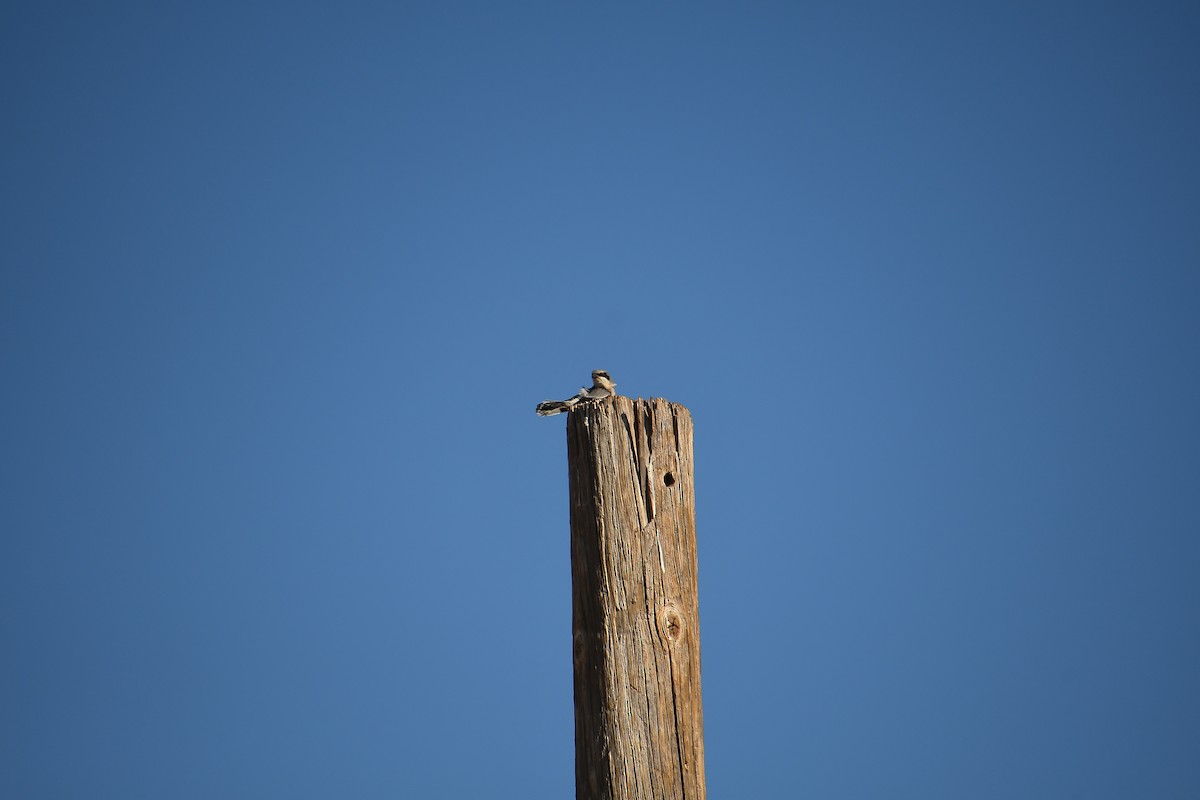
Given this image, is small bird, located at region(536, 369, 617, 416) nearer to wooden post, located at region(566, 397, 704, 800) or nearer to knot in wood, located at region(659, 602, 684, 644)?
wooden post, located at region(566, 397, 704, 800)

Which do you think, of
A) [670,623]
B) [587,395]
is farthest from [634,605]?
[587,395]

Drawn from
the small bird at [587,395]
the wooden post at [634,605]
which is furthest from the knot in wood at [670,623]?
the small bird at [587,395]

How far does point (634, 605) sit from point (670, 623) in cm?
14

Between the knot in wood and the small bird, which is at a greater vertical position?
the small bird

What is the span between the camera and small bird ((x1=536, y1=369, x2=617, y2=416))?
3.75 m

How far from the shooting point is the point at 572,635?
12.0ft

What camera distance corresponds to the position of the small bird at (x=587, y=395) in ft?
12.3

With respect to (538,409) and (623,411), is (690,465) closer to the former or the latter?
(623,411)

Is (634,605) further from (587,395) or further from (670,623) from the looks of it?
(587,395)

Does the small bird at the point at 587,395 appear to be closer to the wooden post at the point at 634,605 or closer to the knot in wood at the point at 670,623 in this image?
the wooden post at the point at 634,605

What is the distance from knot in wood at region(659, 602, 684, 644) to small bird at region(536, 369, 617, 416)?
73cm

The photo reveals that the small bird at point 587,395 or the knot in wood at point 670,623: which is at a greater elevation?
the small bird at point 587,395

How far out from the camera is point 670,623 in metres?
3.54

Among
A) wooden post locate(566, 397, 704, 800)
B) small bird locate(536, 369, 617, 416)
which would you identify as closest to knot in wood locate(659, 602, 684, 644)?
wooden post locate(566, 397, 704, 800)
